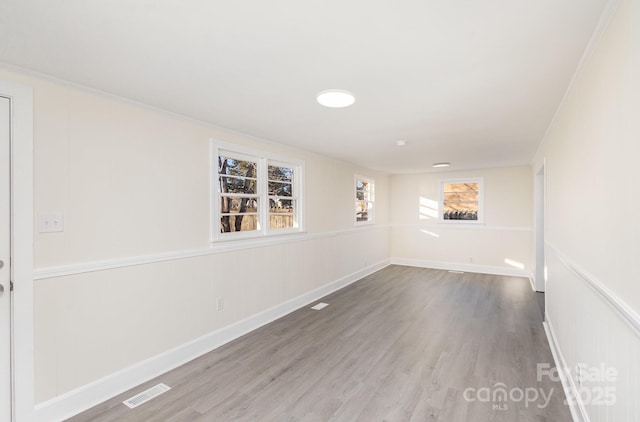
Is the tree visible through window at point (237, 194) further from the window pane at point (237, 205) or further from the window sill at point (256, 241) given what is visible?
the window sill at point (256, 241)

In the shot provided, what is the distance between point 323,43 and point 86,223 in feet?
6.99

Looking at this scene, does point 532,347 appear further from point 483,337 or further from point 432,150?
point 432,150

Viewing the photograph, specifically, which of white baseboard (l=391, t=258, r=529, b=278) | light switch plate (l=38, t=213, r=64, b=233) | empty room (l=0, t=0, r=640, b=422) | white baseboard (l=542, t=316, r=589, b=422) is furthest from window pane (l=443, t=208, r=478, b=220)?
light switch plate (l=38, t=213, r=64, b=233)

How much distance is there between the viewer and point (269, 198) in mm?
3941

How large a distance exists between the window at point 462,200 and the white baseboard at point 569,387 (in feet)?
12.8

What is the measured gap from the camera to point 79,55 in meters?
1.77

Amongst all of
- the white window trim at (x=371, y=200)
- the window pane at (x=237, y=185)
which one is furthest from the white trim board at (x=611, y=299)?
the white window trim at (x=371, y=200)

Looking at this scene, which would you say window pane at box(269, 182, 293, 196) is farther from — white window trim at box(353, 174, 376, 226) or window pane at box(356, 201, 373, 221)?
window pane at box(356, 201, 373, 221)

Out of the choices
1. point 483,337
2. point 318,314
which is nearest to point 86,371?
point 318,314

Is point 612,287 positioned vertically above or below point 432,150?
below

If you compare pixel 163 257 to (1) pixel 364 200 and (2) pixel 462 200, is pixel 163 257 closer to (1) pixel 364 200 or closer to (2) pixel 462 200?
(1) pixel 364 200

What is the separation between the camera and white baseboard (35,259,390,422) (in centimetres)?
208

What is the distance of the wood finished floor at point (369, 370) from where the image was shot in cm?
216

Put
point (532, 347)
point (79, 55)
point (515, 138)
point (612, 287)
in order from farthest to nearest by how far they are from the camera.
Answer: point (515, 138) < point (532, 347) < point (79, 55) < point (612, 287)
